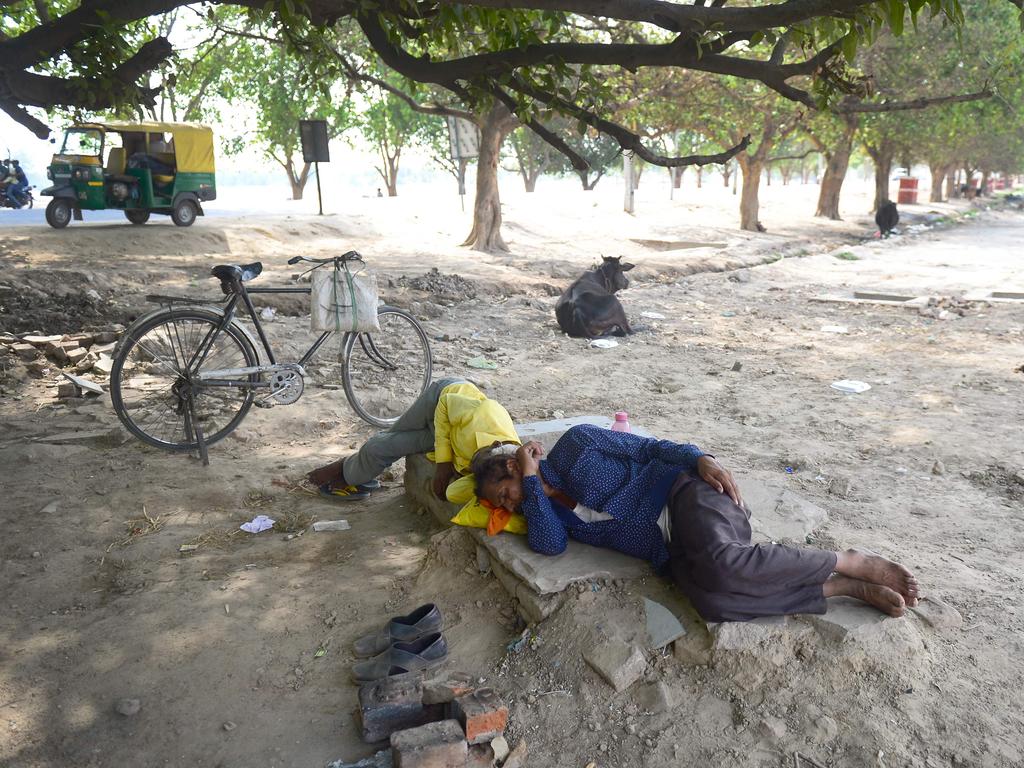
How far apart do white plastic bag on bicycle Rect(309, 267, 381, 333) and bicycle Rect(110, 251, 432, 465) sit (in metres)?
0.09

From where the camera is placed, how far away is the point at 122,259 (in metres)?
12.2

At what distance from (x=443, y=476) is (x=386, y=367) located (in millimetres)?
2153

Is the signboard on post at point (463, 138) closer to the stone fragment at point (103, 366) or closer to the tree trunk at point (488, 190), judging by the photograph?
the tree trunk at point (488, 190)

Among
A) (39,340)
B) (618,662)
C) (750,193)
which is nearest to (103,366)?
(39,340)

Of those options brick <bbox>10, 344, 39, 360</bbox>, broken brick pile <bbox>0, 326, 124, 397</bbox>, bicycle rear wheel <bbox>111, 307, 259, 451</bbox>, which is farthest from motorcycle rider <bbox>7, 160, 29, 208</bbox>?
bicycle rear wheel <bbox>111, 307, 259, 451</bbox>

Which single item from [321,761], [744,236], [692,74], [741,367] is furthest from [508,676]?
[744,236]

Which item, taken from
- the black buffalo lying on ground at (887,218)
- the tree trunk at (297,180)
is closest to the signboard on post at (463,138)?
the black buffalo lying on ground at (887,218)

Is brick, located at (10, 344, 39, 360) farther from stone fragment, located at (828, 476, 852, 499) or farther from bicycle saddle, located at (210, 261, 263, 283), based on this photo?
stone fragment, located at (828, 476, 852, 499)

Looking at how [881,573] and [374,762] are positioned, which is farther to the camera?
[881,573]

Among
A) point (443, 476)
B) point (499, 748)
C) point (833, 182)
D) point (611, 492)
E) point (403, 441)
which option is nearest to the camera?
point (499, 748)

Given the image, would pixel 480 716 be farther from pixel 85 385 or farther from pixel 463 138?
pixel 463 138

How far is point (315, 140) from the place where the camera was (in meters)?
16.3

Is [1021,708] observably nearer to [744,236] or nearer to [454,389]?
[454,389]

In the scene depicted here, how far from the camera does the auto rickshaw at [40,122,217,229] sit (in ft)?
47.9
